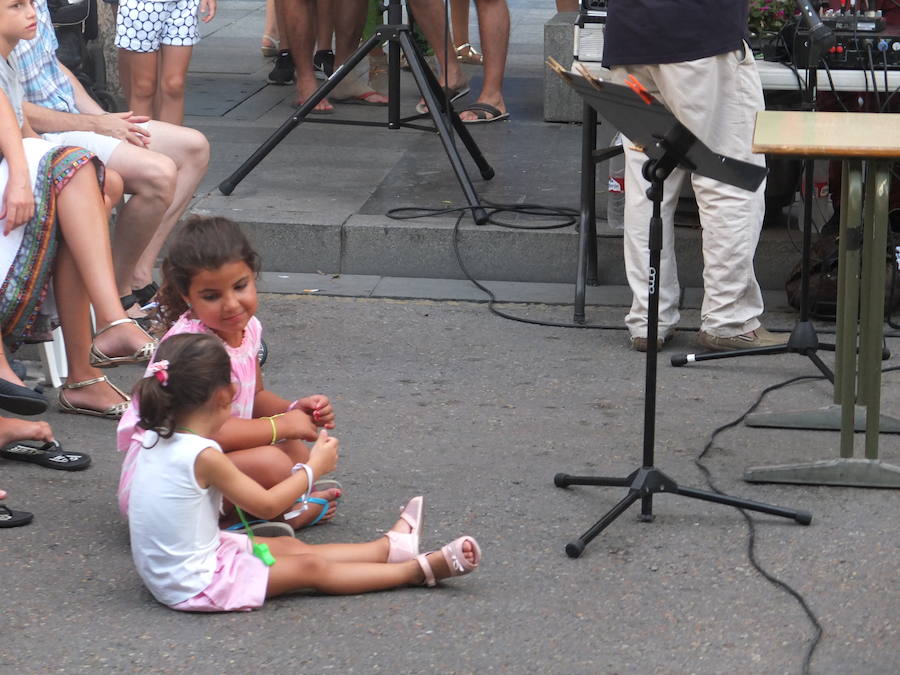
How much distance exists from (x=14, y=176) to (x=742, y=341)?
250 cm

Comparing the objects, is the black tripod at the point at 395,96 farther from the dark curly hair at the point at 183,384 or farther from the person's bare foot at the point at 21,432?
the dark curly hair at the point at 183,384

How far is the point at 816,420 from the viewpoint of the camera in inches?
165

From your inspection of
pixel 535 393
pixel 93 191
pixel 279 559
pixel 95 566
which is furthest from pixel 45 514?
pixel 535 393

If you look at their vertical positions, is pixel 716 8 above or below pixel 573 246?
above

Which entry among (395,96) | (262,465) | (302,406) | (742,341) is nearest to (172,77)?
(395,96)

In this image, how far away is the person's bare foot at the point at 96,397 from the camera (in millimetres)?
4363

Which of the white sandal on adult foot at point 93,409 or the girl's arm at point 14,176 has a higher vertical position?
the girl's arm at point 14,176

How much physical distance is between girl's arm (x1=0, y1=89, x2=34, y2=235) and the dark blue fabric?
6.48ft

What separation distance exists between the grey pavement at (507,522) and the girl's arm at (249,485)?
8.9 inches

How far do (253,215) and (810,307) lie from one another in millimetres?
2340

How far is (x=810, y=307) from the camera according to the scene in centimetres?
534

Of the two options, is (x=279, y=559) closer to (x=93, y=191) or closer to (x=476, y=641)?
(x=476, y=641)

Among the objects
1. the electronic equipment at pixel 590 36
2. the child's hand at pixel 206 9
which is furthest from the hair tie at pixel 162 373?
the child's hand at pixel 206 9

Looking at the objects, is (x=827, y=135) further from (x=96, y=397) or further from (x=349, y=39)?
(x=349, y=39)
